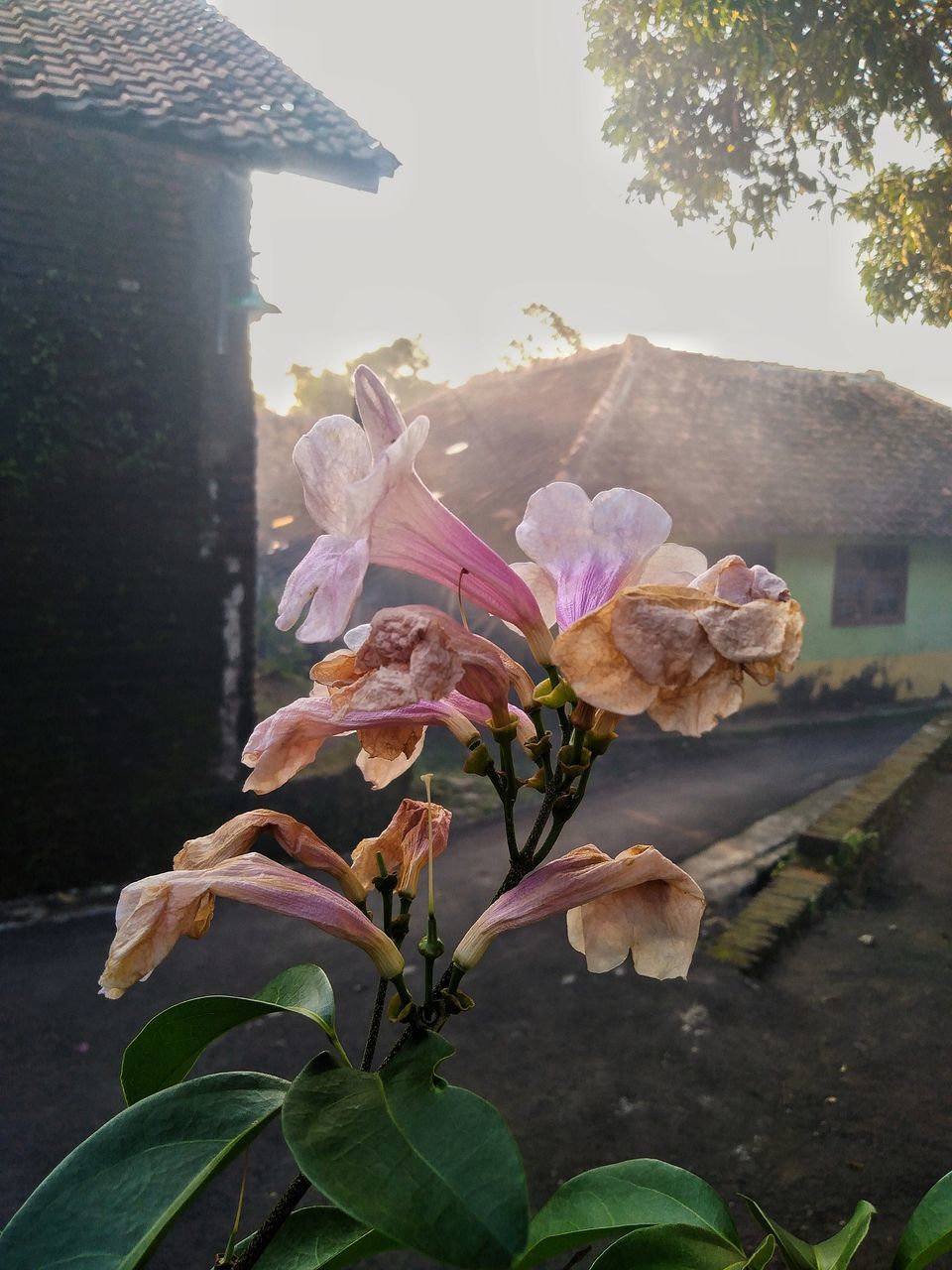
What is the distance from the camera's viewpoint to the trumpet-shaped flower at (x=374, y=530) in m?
0.75

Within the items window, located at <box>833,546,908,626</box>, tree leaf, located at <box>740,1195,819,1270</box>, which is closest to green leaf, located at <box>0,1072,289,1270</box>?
tree leaf, located at <box>740,1195,819,1270</box>

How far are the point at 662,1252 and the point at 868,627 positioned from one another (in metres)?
16.5

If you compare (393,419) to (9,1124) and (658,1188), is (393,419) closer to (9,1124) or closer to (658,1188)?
(658,1188)

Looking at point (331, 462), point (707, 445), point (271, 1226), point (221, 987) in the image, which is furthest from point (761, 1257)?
point (707, 445)

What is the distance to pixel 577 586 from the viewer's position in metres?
0.87

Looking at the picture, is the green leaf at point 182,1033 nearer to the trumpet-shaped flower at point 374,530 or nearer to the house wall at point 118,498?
the trumpet-shaped flower at point 374,530

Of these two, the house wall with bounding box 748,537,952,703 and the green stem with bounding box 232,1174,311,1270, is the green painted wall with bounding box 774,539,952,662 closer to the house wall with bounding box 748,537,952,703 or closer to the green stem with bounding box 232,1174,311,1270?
the house wall with bounding box 748,537,952,703

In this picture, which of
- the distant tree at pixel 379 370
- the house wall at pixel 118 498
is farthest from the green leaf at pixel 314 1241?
the distant tree at pixel 379 370

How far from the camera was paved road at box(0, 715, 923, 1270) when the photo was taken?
4.37 meters

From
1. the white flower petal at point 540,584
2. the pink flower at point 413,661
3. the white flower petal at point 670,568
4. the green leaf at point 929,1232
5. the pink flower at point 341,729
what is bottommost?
the green leaf at point 929,1232

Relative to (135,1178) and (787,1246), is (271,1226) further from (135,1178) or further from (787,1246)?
(787,1246)

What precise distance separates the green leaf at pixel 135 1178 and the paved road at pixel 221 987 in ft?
11.8

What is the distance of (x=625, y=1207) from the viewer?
0.98 meters

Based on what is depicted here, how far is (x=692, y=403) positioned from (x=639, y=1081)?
514 inches
